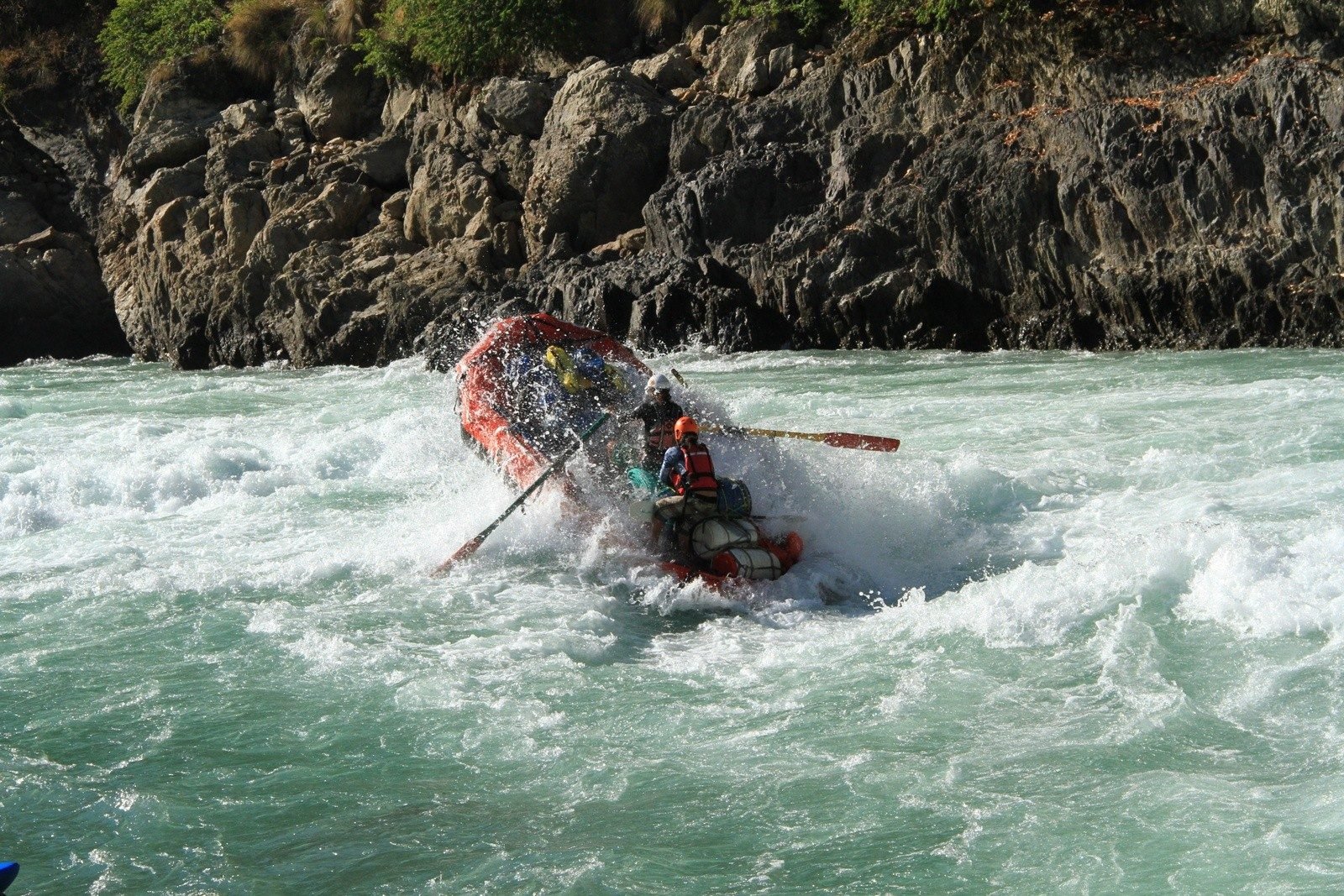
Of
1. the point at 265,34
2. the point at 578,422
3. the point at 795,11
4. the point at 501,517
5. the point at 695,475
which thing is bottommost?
the point at 501,517

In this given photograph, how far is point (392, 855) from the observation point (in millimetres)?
4895

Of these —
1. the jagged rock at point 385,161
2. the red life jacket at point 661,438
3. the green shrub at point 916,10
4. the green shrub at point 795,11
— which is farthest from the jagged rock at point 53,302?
the red life jacket at point 661,438

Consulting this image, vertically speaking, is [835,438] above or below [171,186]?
below

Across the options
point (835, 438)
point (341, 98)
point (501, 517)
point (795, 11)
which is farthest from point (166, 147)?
point (835, 438)

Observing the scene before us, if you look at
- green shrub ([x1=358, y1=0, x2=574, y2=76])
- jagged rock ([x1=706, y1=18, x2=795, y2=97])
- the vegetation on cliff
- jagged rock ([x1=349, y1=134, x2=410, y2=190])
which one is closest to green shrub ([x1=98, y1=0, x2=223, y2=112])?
the vegetation on cliff

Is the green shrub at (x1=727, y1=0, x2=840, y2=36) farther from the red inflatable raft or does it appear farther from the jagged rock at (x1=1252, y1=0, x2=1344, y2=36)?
the red inflatable raft

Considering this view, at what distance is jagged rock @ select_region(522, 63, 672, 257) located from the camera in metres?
19.1

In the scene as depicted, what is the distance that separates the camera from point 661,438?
8508 millimetres

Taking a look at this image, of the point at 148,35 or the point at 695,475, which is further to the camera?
the point at 148,35

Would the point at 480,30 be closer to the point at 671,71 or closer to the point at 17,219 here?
the point at 671,71

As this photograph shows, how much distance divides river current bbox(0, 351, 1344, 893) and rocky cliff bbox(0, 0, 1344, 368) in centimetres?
429

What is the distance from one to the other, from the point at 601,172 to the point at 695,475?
12002 mm

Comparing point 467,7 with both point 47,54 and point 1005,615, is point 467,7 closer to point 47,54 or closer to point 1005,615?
point 47,54

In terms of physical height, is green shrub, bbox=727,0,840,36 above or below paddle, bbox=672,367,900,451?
above
